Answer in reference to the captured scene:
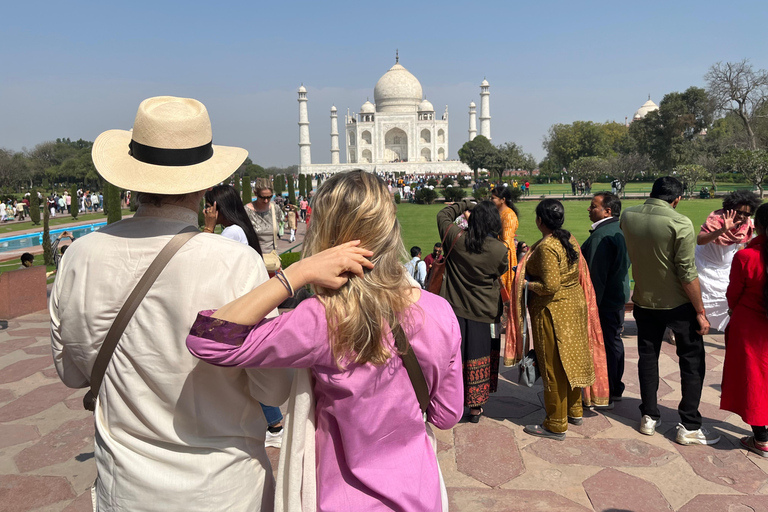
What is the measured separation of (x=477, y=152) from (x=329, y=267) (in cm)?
4244

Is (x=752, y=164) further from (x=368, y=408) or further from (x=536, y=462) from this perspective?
(x=368, y=408)

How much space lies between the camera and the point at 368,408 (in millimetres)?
1276

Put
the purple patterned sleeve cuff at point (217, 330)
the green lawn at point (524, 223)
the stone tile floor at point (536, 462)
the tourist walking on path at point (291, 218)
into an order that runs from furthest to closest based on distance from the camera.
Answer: the green lawn at point (524, 223) < the tourist walking on path at point (291, 218) < the stone tile floor at point (536, 462) < the purple patterned sleeve cuff at point (217, 330)

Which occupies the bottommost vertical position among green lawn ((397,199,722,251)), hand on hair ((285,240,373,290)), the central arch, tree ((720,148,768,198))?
green lawn ((397,199,722,251))

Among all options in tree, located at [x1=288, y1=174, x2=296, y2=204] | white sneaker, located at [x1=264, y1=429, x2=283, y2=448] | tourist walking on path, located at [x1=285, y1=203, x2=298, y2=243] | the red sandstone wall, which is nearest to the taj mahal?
tree, located at [x1=288, y1=174, x2=296, y2=204]

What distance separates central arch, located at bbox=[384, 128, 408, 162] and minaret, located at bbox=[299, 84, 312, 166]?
8874 millimetres

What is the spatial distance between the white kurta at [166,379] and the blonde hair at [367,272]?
0.19 metres

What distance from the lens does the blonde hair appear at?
1.21m

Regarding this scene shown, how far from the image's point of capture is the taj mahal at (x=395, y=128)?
6006 cm

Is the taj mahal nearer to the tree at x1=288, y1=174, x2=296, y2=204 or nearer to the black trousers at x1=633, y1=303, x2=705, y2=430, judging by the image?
the tree at x1=288, y1=174, x2=296, y2=204

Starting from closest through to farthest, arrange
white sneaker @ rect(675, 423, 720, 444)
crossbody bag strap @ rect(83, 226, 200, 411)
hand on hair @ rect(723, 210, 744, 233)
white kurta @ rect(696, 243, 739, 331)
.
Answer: crossbody bag strap @ rect(83, 226, 200, 411) < white sneaker @ rect(675, 423, 720, 444) < hand on hair @ rect(723, 210, 744, 233) < white kurta @ rect(696, 243, 739, 331)

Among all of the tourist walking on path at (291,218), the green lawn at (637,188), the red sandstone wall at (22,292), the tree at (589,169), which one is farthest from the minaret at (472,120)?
the red sandstone wall at (22,292)

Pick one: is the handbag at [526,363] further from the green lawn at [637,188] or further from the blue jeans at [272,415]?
the green lawn at [637,188]

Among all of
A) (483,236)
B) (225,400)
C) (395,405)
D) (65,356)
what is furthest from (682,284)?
(65,356)
